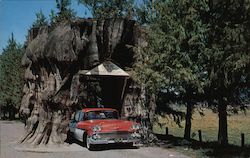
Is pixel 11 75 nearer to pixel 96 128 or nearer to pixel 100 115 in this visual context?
pixel 100 115

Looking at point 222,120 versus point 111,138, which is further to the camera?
point 222,120

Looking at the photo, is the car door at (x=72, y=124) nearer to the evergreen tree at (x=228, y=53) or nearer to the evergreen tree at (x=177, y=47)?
the evergreen tree at (x=177, y=47)

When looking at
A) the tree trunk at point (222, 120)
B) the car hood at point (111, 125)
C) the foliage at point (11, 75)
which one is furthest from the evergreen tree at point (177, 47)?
the foliage at point (11, 75)

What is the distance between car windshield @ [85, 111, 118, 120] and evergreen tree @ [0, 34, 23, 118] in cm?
3321

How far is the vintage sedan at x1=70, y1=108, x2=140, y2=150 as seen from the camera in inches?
711

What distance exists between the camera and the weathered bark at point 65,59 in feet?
69.3

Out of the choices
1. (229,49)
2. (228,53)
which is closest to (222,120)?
(228,53)

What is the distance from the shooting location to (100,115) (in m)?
20.2

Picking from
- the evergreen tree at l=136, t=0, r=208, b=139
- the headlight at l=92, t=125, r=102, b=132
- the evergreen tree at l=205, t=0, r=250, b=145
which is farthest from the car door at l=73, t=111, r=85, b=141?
the evergreen tree at l=205, t=0, r=250, b=145

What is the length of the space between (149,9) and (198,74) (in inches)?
246

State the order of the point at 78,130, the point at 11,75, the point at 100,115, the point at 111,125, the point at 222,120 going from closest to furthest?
the point at 111,125 < the point at 78,130 < the point at 100,115 < the point at 222,120 < the point at 11,75

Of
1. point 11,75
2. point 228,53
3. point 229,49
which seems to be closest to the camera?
point 229,49

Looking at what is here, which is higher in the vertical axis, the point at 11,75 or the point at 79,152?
the point at 11,75

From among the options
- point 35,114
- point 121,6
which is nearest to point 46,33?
point 35,114
